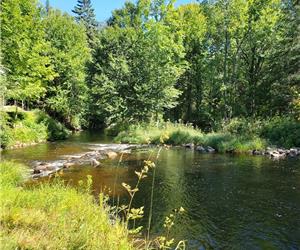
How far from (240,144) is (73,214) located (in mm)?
16718

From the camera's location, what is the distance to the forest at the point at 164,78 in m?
23.0

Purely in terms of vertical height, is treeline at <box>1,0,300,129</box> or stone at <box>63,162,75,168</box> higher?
treeline at <box>1,0,300,129</box>

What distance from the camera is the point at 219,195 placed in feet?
35.3

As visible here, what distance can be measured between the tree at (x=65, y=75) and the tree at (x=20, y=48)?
9395 mm

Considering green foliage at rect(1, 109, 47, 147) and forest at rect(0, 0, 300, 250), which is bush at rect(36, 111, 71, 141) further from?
green foliage at rect(1, 109, 47, 147)

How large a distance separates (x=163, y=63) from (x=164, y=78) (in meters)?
1.55

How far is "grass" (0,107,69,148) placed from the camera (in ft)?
69.7

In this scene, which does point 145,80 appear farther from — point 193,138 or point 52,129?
point 193,138

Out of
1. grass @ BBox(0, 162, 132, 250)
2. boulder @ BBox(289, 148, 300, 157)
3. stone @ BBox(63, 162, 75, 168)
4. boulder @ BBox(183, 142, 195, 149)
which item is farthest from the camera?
boulder @ BBox(183, 142, 195, 149)

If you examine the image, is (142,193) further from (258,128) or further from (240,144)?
(258,128)

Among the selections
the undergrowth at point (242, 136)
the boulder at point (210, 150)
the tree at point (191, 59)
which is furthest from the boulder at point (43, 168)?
the tree at point (191, 59)

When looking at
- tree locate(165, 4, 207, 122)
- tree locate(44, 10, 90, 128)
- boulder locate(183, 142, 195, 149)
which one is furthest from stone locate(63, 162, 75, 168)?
tree locate(165, 4, 207, 122)

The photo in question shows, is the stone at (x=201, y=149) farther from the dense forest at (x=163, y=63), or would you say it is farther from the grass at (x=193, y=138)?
the dense forest at (x=163, y=63)

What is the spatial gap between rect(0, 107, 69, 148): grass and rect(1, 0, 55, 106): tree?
1695 mm
